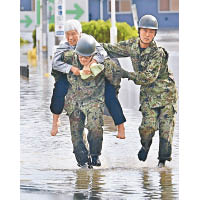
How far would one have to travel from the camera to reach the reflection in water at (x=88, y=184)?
9.42m

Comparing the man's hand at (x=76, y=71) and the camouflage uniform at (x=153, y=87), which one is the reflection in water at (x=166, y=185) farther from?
the man's hand at (x=76, y=71)

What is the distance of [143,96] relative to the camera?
10.2 m

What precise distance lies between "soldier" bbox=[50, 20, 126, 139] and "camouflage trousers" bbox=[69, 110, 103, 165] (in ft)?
0.70

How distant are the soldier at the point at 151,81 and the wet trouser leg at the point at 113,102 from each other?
11.3 inches

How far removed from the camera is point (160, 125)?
34.1 feet

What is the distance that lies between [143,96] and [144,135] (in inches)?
18.9

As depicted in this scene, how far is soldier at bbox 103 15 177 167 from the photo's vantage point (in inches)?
390

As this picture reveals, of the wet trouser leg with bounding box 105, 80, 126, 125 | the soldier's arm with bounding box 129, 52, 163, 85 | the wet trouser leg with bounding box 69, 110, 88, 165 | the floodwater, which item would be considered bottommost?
the floodwater

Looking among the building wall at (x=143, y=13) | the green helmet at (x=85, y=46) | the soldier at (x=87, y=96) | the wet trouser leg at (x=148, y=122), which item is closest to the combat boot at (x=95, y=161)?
the soldier at (x=87, y=96)

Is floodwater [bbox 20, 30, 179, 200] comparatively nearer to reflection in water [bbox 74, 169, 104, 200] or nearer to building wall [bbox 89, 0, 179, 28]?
reflection in water [bbox 74, 169, 104, 200]

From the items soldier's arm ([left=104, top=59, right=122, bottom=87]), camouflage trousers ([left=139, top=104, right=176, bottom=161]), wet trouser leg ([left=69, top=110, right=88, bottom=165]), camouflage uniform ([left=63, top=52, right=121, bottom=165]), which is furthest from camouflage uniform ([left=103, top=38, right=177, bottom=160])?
wet trouser leg ([left=69, top=110, right=88, bottom=165])

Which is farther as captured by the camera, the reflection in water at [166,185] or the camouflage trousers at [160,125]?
the camouflage trousers at [160,125]
